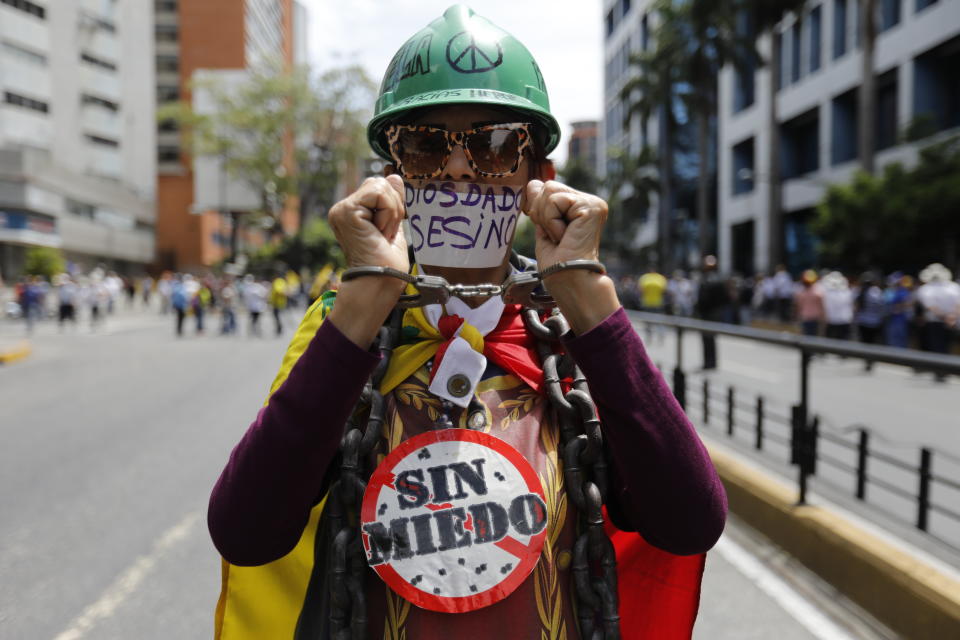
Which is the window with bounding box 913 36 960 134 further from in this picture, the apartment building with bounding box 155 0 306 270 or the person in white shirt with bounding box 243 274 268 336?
the apartment building with bounding box 155 0 306 270

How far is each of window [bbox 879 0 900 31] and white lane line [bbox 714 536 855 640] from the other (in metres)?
30.0

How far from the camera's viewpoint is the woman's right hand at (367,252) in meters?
1.25

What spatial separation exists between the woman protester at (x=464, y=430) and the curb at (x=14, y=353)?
54.6ft

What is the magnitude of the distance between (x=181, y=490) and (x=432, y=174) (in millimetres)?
5326

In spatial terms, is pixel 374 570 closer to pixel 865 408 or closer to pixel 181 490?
pixel 181 490

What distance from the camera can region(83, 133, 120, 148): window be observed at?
5503cm

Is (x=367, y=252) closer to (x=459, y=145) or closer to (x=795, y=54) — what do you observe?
(x=459, y=145)

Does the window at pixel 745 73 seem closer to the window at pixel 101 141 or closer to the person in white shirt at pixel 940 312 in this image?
the person in white shirt at pixel 940 312

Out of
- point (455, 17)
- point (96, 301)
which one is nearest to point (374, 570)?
point (455, 17)

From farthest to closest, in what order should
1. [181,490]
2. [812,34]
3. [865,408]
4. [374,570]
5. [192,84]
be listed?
[192,84] < [812,34] < [865,408] < [181,490] < [374,570]

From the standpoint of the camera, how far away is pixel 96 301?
25.5m

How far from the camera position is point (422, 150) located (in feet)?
5.05

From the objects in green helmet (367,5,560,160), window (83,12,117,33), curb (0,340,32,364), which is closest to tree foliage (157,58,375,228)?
window (83,12,117,33)

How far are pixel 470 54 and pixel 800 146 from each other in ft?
134
